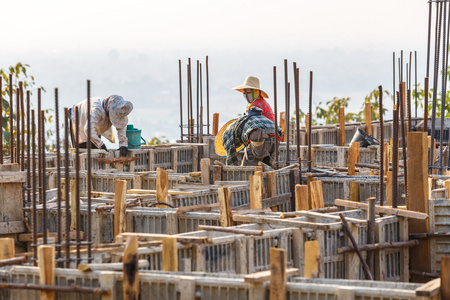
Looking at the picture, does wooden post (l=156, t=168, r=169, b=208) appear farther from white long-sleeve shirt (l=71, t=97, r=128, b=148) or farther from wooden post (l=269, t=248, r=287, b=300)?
white long-sleeve shirt (l=71, t=97, r=128, b=148)

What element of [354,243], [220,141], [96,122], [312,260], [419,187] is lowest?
A: [354,243]

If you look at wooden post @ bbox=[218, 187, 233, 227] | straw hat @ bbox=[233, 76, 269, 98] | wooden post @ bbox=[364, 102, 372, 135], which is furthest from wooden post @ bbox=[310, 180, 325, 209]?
wooden post @ bbox=[364, 102, 372, 135]

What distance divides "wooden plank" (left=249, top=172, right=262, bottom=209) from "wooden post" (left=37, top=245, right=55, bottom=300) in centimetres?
520

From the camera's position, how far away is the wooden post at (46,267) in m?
8.53

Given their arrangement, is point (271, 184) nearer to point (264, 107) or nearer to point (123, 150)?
point (264, 107)

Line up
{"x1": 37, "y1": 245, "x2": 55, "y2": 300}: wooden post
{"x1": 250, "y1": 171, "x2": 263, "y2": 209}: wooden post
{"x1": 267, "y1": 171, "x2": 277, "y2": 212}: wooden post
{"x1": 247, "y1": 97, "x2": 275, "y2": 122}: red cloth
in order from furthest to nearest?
{"x1": 247, "y1": 97, "x2": 275, "y2": 122}: red cloth, {"x1": 267, "y1": 171, "x2": 277, "y2": 212}: wooden post, {"x1": 250, "y1": 171, "x2": 263, "y2": 209}: wooden post, {"x1": 37, "y1": 245, "x2": 55, "y2": 300}: wooden post

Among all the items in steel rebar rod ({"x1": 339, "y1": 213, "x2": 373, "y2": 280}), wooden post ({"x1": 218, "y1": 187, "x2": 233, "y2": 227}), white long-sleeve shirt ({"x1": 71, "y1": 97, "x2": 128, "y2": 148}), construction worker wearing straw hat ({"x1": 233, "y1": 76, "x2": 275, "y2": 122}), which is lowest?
steel rebar rod ({"x1": 339, "y1": 213, "x2": 373, "y2": 280})

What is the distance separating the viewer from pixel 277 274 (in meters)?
7.99

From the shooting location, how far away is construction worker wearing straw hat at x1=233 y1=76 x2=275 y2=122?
1753 centimetres

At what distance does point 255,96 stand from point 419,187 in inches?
248

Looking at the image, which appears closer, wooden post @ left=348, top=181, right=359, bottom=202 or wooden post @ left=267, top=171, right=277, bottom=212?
wooden post @ left=348, top=181, right=359, bottom=202

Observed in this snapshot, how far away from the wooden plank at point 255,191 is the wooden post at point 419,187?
2.34m

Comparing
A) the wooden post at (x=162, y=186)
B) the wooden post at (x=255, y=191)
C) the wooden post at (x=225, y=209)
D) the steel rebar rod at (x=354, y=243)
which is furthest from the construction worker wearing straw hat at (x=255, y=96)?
the steel rebar rod at (x=354, y=243)

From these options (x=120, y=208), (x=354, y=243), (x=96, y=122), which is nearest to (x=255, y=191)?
(x=120, y=208)
